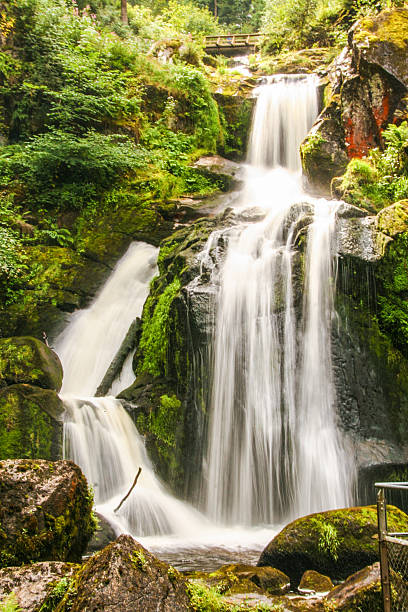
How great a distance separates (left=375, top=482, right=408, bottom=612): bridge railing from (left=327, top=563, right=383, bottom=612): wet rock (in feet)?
0.42

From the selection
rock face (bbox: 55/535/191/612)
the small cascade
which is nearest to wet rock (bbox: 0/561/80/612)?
rock face (bbox: 55/535/191/612)

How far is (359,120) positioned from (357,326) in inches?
299

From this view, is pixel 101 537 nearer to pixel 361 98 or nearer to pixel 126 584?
pixel 126 584

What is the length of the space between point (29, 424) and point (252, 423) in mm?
3546

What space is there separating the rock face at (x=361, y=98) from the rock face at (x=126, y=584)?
40.6ft

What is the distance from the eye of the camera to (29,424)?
665cm

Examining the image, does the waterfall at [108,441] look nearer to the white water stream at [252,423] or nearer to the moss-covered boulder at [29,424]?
the white water stream at [252,423]

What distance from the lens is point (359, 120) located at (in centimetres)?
1236

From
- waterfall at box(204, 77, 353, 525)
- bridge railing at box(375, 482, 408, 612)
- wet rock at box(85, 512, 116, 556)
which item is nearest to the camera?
bridge railing at box(375, 482, 408, 612)

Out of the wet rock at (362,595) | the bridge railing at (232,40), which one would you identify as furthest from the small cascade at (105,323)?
the bridge railing at (232,40)

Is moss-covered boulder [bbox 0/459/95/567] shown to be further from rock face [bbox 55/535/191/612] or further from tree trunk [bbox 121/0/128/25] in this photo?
tree trunk [bbox 121/0/128/25]

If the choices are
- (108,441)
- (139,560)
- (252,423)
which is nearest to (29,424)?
(108,441)

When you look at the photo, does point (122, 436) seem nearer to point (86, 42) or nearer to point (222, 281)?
point (222, 281)

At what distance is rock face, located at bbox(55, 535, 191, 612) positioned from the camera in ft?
7.20
